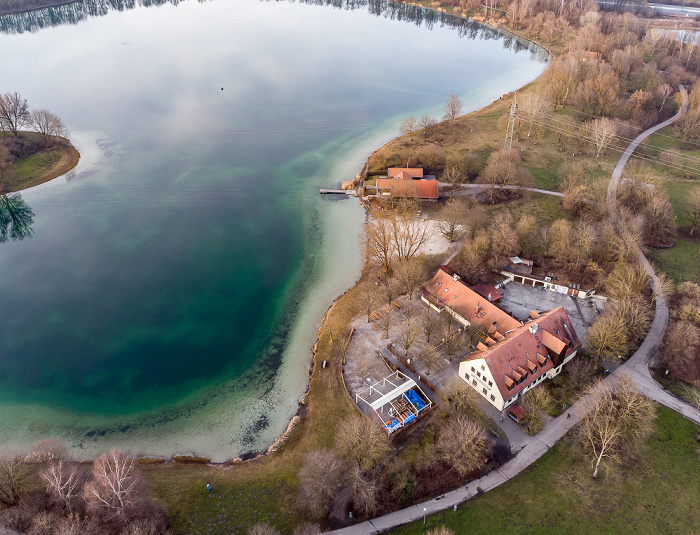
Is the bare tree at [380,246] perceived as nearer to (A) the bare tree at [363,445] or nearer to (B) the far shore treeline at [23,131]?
(A) the bare tree at [363,445]

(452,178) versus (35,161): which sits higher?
(35,161)

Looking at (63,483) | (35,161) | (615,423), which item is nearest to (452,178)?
(615,423)

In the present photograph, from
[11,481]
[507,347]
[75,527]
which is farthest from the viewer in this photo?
[507,347]

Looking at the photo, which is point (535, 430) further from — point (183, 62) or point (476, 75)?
point (183, 62)

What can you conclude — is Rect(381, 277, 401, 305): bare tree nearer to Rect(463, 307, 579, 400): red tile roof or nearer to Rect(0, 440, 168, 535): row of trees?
Rect(463, 307, 579, 400): red tile roof

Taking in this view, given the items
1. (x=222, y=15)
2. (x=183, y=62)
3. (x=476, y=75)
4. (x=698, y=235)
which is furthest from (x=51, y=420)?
(x=222, y=15)

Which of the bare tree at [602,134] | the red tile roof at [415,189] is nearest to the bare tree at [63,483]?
the red tile roof at [415,189]

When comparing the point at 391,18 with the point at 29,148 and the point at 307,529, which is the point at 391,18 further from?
the point at 307,529
